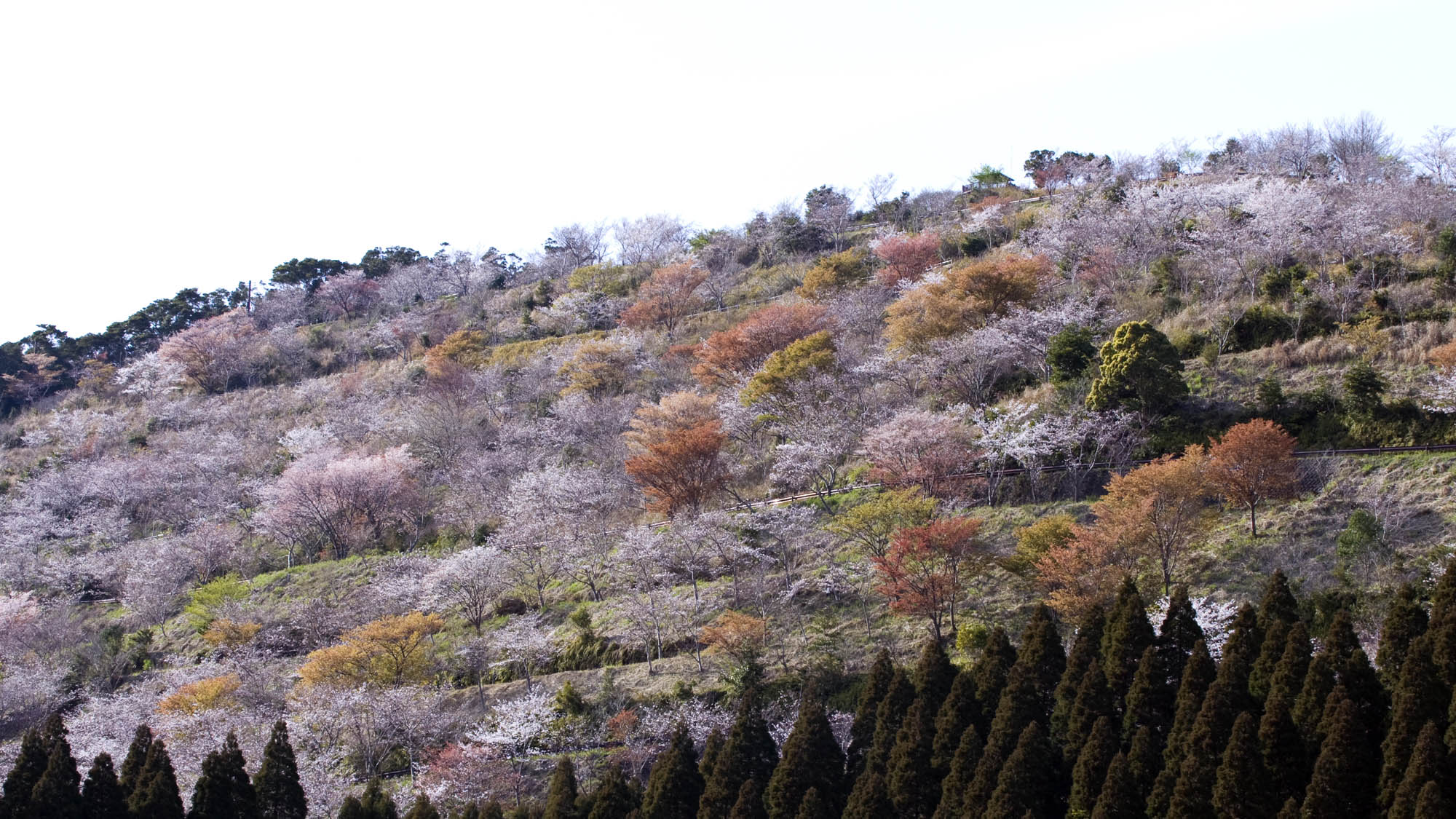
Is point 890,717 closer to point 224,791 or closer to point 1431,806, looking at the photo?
point 1431,806

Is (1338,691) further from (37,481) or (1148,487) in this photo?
(37,481)

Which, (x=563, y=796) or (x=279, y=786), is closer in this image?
(x=563, y=796)

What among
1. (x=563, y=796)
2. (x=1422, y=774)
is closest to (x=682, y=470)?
(x=563, y=796)

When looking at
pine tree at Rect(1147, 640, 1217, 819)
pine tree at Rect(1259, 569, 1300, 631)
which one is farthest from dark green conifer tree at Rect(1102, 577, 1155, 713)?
pine tree at Rect(1259, 569, 1300, 631)

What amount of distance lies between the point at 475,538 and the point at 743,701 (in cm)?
1874

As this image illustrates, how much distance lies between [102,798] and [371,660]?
6.97 m

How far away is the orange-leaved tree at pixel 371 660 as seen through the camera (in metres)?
25.5

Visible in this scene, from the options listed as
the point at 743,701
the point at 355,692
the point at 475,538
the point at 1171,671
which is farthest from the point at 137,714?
the point at 1171,671

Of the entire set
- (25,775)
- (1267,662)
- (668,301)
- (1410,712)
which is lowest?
(1410,712)

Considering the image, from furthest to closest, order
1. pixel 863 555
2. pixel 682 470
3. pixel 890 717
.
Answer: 1. pixel 682 470
2. pixel 863 555
3. pixel 890 717

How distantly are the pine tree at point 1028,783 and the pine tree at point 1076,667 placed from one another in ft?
2.16

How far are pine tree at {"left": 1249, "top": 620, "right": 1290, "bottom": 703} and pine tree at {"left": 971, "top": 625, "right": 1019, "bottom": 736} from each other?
11.9 ft

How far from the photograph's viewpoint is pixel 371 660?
84.3 feet

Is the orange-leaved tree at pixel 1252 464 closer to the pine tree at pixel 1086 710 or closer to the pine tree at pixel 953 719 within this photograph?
the pine tree at pixel 1086 710
